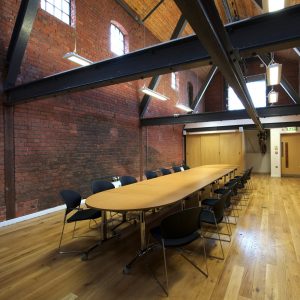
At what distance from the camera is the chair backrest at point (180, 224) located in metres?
2.01

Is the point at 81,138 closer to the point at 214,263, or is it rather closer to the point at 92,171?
the point at 92,171

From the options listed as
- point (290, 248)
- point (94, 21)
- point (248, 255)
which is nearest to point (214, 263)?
point (248, 255)

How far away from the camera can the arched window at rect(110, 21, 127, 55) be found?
6428mm

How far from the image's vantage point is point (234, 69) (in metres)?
2.73

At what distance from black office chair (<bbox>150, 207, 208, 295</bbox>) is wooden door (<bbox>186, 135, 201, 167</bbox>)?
9144 mm

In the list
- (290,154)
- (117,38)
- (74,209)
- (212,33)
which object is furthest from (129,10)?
(290,154)

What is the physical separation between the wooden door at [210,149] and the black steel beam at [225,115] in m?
3.95

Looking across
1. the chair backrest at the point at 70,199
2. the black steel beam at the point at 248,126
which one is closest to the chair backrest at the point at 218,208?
the chair backrest at the point at 70,199

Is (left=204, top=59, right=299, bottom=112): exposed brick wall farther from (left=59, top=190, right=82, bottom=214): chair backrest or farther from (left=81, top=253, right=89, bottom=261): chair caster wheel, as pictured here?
(left=81, top=253, right=89, bottom=261): chair caster wheel

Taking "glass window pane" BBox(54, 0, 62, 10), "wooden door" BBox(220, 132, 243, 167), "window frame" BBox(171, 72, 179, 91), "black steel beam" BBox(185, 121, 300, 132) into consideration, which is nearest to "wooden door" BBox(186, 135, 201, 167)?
"black steel beam" BBox(185, 121, 300, 132)

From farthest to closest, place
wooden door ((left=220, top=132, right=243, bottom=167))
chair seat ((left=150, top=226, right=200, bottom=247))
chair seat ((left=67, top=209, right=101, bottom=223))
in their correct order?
wooden door ((left=220, top=132, right=243, bottom=167))
chair seat ((left=67, top=209, right=101, bottom=223))
chair seat ((left=150, top=226, right=200, bottom=247))

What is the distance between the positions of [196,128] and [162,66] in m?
8.41

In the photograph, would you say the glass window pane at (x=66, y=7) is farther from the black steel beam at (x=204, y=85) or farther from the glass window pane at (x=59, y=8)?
the black steel beam at (x=204, y=85)

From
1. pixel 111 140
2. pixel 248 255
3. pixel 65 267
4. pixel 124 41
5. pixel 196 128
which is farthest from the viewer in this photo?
pixel 196 128
